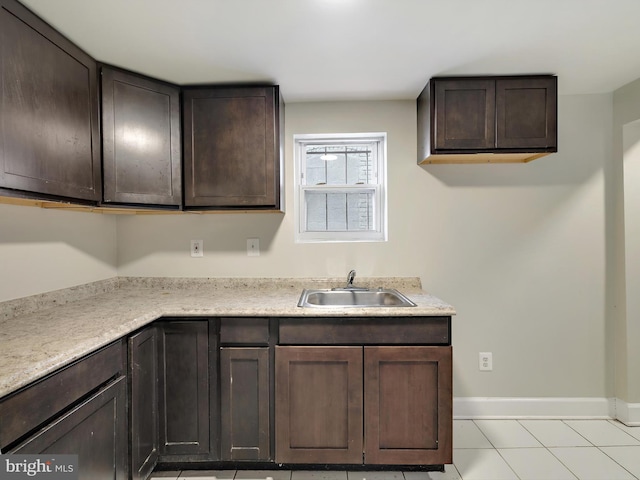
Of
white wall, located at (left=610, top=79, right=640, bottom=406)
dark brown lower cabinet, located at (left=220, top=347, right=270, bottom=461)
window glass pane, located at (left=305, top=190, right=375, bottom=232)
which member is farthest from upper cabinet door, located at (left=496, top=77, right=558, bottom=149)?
dark brown lower cabinet, located at (left=220, top=347, right=270, bottom=461)

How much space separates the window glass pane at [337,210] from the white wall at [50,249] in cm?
137

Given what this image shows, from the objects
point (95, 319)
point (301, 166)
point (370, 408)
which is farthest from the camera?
point (301, 166)

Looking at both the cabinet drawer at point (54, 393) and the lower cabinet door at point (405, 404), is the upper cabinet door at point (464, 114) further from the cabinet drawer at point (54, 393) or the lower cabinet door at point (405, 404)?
the cabinet drawer at point (54, 393)

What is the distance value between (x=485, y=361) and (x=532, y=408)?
1.41 ft

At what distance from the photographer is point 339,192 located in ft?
8.04

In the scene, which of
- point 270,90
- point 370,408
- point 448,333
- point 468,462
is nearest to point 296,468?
point 370,408

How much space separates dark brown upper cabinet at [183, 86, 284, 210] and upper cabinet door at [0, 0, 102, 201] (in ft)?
1.58

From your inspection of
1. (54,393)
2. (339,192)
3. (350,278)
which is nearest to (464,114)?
(339,192)

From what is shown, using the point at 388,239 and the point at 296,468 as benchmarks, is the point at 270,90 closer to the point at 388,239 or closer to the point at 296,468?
the point at 388,239

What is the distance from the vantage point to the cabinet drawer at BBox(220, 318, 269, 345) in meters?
1.73

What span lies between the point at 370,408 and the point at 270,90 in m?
1.83

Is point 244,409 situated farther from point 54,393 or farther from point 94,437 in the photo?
point 54,393

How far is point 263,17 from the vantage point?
1.42 metres

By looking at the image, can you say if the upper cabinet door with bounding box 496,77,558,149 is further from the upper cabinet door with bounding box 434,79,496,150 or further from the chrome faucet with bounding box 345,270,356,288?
the chrome faucet with bounding box 345,270,356,288
